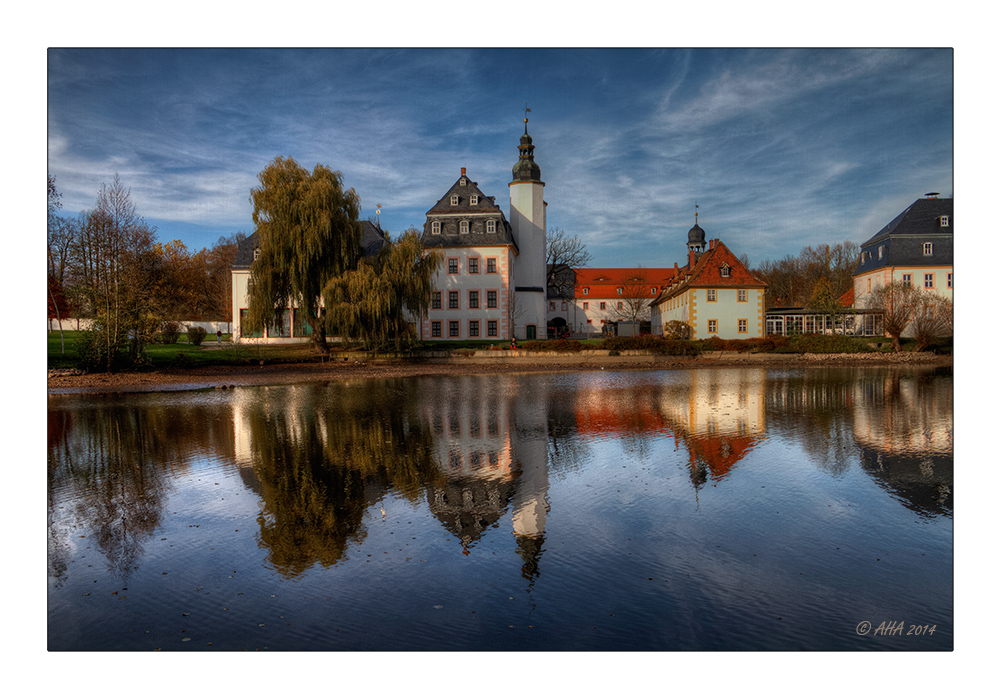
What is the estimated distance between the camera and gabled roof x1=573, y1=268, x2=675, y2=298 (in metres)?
76.9

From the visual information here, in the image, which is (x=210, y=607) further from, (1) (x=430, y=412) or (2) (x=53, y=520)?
(1) (x=430, y=412)

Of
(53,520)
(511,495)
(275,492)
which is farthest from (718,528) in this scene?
(53,520)

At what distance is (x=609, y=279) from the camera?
260ft

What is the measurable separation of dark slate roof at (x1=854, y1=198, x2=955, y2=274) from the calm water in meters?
2.66

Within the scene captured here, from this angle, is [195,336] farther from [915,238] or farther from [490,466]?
[915,238]

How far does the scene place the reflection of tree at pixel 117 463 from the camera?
19.0 ft

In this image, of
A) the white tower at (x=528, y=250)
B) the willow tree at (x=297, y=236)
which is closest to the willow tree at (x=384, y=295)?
the willow tree at (x=297, y=236)

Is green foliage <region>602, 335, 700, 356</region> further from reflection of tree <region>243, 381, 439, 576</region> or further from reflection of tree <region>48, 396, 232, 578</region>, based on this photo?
reflection of tree <region>48, 396, 232, 578</region>

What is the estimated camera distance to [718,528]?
5820 mm

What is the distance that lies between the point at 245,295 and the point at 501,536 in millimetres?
35564

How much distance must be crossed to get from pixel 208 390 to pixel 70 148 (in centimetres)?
1284

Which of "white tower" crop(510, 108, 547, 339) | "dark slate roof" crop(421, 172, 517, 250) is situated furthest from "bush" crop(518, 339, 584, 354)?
"white tower" crop(510, 108, 547, 339)

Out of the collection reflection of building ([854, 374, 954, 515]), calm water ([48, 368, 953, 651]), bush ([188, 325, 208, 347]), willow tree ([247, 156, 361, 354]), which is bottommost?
calm water ([48, 368, 953, 651])

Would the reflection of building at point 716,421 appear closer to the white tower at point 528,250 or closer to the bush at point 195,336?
the white tower at point 528,250
